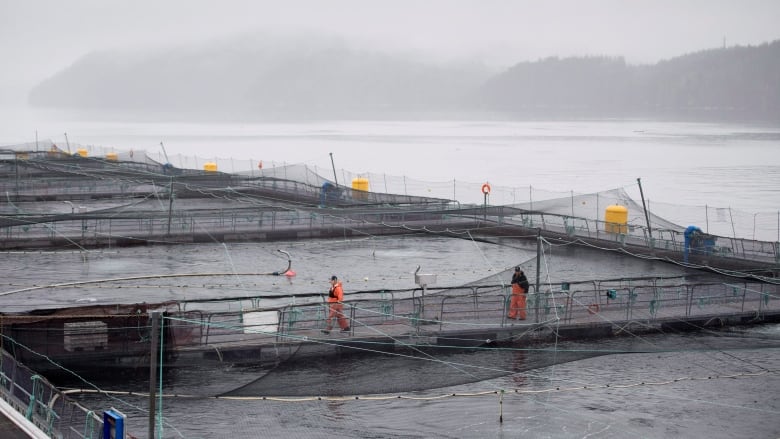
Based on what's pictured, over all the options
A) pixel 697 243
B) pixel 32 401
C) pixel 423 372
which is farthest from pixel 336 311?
pixel 697 243

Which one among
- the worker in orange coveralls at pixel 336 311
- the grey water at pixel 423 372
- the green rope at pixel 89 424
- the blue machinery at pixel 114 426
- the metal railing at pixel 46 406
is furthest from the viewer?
the worker in orange coveralls at pixel 336 311

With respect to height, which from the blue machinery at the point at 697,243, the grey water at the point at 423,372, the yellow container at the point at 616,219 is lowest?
the grey water at the point at 423,372

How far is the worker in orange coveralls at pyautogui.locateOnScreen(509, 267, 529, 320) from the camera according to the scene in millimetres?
27812

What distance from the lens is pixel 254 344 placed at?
24.7 metres

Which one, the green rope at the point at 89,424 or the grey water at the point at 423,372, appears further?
the grey water at the point at 423,372

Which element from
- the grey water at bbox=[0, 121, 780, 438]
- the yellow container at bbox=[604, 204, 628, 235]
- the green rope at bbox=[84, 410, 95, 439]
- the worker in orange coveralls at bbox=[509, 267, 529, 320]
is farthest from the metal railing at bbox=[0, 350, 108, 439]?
the yellow container at bbox=[604, 204, 628, 235]

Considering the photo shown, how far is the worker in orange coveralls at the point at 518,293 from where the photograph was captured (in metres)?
27.8

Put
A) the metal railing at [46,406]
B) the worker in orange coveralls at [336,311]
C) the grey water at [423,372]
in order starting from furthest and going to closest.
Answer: the worker in orange coveralls at [336,311] < the grey water at [423,372] < the metal railing at [46,406]

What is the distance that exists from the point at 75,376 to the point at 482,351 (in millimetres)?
10446

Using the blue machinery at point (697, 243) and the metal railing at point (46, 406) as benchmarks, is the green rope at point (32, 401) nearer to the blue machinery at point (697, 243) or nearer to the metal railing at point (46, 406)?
the metal railing at point (46, 406)

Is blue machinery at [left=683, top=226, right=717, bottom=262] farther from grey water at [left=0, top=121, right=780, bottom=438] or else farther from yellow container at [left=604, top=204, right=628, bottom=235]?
yellow container at [left=604, top=204, right=628, bottom=235]

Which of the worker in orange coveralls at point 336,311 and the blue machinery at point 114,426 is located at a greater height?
the worker in orange coveralls at point 336,311

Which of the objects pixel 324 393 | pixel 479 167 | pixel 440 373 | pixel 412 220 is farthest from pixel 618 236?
pixel 479 167

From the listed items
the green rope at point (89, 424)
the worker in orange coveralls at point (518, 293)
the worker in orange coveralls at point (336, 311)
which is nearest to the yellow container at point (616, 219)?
the worker in orange coveralls at point (518, 293)
